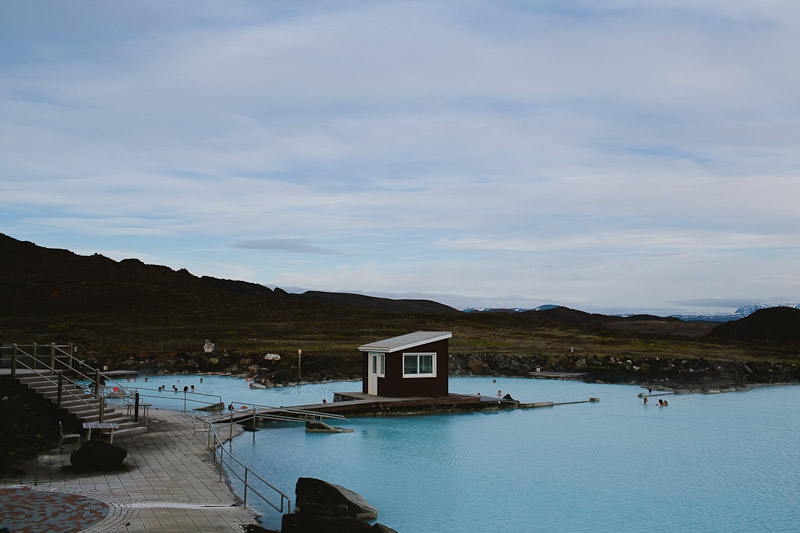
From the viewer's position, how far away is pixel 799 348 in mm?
74125

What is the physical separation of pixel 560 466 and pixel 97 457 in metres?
14.8

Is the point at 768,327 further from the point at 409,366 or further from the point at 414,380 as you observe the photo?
the point at 409,366

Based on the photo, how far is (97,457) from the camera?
52.6 feet

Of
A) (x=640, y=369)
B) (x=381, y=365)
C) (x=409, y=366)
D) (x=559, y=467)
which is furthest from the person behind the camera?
(x=640, y=369)

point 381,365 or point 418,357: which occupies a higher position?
point 418,357

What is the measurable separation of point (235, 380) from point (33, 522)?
35977mm

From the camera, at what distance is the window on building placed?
104ft

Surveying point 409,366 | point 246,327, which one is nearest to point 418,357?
point 409,366

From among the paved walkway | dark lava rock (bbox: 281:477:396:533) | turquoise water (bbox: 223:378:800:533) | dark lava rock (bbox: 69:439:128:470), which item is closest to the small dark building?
turquoise water (bbox: 223:378:800:533)

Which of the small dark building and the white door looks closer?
the small dark building

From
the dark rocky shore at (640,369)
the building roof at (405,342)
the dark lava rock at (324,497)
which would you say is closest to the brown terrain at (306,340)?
the dark rocky shore at (640,369)

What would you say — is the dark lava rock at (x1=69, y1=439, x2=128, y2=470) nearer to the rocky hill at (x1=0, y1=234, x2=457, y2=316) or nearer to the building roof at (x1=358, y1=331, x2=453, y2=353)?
the building roof at (x1=358, y1=331, x2=453, y2=353)

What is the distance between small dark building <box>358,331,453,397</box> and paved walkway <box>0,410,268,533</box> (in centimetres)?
1317

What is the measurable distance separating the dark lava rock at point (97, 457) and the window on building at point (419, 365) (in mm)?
16992
